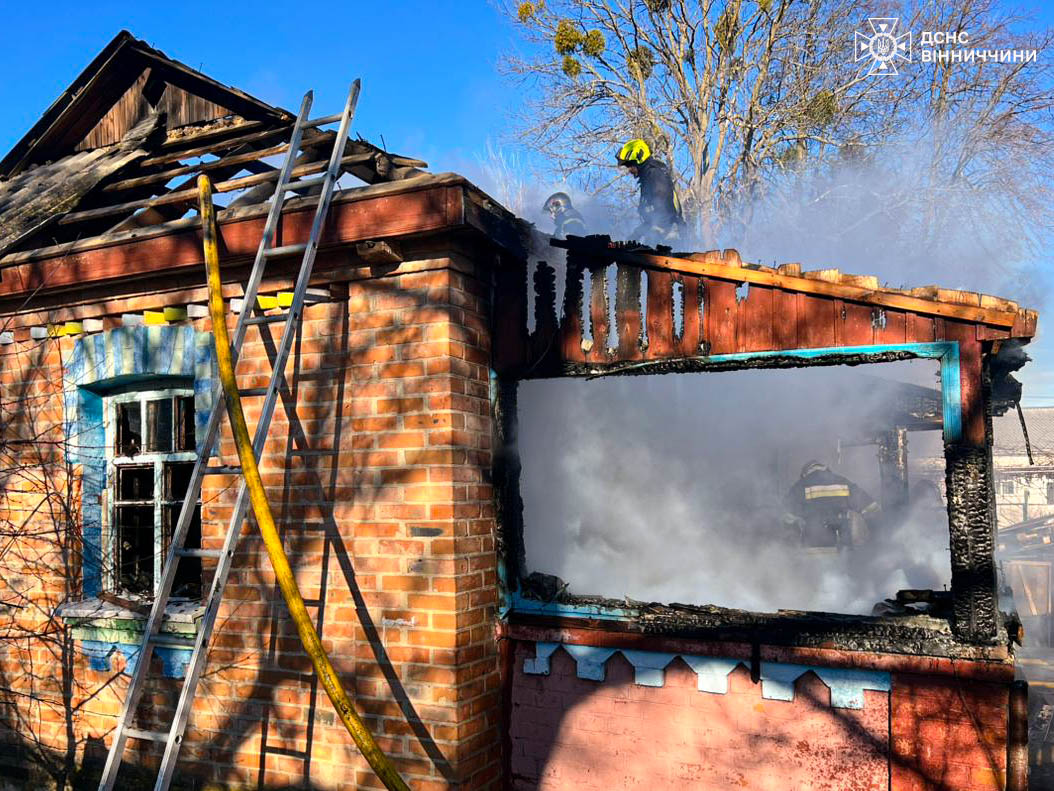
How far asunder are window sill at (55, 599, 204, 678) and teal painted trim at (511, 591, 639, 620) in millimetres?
1938

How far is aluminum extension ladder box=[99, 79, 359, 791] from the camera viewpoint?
12.9 ft

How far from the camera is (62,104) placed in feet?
23.0

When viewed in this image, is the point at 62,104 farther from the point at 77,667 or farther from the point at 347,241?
the point at 77,667

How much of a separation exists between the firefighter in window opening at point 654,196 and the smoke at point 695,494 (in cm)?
161

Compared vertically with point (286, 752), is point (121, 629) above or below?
above

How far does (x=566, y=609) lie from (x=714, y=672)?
34.6 inches

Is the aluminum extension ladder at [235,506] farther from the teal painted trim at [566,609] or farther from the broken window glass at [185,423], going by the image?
the teal painted trim at [566,609]

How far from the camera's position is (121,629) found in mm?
5453

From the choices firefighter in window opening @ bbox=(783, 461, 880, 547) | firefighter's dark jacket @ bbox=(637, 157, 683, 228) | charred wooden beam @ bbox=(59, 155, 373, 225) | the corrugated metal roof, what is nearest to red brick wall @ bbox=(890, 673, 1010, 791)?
charred wooden beam @ bbox=(59, 155, 373, 225)

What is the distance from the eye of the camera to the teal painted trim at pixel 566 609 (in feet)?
15.4

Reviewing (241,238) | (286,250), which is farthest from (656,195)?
(286,250)

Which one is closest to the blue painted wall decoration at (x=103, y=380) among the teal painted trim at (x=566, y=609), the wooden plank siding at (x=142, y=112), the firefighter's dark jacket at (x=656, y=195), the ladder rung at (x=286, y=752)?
the ladder rung at (x=286, y=752)

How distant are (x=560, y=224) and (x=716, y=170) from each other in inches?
443

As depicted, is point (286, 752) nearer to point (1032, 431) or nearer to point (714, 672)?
point (714, 672)
